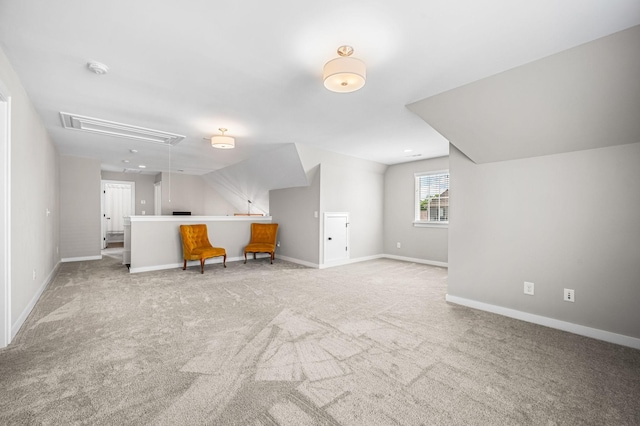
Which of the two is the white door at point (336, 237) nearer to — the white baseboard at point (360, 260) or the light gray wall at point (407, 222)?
the white baseboard at point (360, 260)

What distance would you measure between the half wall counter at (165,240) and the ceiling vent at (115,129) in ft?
5.00

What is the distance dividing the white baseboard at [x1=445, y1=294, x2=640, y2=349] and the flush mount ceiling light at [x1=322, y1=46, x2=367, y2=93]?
2.95 m

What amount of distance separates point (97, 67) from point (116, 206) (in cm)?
833

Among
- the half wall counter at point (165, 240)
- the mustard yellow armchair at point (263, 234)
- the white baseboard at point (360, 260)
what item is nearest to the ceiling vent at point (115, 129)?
the half wall counter at point (165, 240)

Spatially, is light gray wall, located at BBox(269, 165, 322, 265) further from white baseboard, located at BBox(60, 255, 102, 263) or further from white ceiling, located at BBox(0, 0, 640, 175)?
white baseboard, located at BBox(60, 255, 102, 263)

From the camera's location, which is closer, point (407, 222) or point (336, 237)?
point (336, 237)

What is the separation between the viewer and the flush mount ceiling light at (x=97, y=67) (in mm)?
2433

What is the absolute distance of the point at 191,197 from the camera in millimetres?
9070

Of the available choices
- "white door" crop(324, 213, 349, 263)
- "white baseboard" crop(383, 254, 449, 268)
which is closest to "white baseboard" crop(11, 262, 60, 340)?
"white door" crop(324, 213, 349, 263)

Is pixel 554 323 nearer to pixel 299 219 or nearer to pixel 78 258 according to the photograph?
pixel 299 219

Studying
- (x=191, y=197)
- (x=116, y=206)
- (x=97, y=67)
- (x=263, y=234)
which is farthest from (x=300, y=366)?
(x=116, y=206)

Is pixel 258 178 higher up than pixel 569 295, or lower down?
higher up

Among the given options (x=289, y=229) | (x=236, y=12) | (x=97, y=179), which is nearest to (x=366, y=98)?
(x=236, y=12)

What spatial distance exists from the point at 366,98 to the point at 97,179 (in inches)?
268
